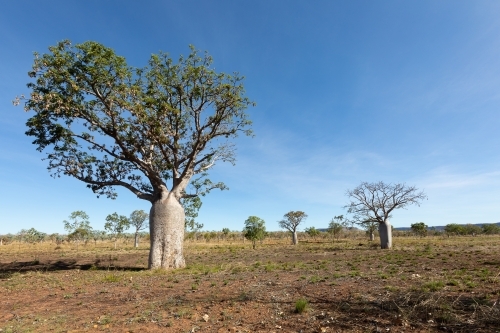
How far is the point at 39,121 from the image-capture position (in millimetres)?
12922

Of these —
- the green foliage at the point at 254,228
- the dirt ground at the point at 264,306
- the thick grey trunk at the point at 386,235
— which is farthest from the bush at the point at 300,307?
the green foliage at the point at 254,228

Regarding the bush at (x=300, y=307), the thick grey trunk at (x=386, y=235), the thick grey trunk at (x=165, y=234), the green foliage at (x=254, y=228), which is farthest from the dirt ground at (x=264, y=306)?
the green foliage at (x=254, y=228)

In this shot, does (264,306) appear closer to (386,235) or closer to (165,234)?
(165,234)

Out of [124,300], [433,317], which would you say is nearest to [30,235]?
[124,300]

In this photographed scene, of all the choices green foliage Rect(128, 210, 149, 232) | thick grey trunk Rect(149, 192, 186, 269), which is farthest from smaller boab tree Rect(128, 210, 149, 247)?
thick grey trunk Rect(149, 192, 186, 269)

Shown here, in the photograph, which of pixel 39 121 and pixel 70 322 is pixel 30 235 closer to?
pixel 39 121

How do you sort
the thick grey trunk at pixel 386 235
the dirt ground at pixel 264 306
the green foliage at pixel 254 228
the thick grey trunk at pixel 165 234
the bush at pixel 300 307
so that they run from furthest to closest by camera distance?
the green foliage at pixel 254 228, the thick grey trunk at pixel 386 235, the thick grey trunk at pixel 165 234, the bush at pixel 300 307, the dirt ground at pixel 264 306

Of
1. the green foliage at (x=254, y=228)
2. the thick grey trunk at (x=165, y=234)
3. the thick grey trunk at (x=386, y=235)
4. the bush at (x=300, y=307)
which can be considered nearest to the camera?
the bush at (x=300, y=307)

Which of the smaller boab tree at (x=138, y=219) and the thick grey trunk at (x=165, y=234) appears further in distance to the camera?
the smaller boab tree at (x=138, y=219)

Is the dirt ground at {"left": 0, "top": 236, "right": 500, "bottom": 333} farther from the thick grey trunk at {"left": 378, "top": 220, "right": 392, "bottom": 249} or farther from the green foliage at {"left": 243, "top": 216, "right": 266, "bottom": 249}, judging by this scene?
the green foliage at {"left": 243, "top": 216, "right": 266, "bottom": 249}

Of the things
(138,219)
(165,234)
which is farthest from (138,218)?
(165,234)

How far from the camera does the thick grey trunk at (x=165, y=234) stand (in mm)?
14133

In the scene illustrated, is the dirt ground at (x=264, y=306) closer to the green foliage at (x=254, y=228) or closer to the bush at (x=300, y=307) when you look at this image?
the bush at (x=300, y=307)

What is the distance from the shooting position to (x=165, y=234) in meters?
14.3
